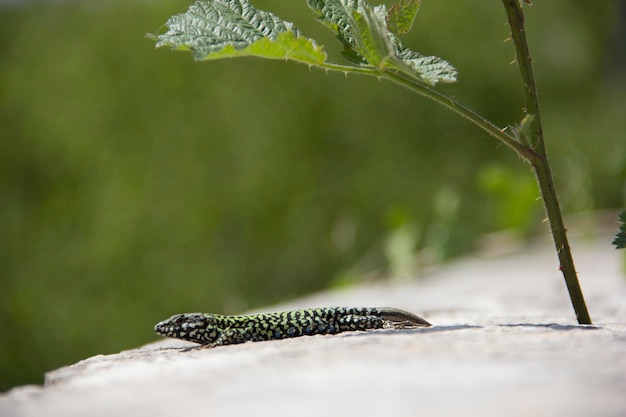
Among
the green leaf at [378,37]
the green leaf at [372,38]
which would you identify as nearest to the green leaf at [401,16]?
the green leaf at [378,37]

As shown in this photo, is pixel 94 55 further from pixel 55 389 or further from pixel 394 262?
pixel 55 389

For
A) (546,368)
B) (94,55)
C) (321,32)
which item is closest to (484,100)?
(321,32)

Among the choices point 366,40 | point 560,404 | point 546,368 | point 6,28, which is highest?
point 6,28

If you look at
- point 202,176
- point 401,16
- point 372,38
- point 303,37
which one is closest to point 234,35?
point 303,37

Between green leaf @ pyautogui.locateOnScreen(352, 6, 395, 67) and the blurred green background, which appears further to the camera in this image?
the blurred green background

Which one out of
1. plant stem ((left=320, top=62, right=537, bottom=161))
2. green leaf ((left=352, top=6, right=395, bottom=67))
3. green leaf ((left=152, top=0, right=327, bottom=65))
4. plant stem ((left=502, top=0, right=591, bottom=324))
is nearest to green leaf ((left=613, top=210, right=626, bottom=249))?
plant stem ((left=502, top=0, right=591, bottom=324))

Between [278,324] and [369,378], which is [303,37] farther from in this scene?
[278,324]

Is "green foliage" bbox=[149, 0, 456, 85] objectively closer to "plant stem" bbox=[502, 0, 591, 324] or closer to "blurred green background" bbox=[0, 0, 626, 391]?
"plant stem" bbox=[502, 0, 591, 324]
